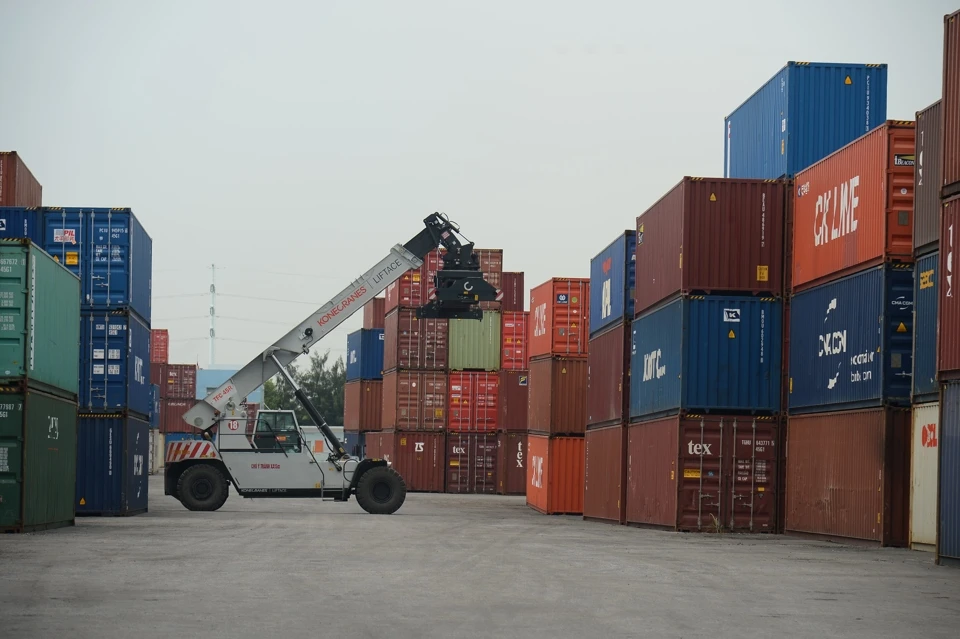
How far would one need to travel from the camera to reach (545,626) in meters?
10.9

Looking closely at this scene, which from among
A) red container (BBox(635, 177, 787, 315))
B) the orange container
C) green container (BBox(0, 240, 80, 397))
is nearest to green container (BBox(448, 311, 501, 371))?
the orange container

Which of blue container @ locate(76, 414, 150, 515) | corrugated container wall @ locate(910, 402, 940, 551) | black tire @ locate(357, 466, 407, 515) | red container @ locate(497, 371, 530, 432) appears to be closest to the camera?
corrugated container wall @ locate(910, 402, 940, 551)

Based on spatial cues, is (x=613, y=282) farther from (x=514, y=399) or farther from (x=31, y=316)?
(x=514, y=399)

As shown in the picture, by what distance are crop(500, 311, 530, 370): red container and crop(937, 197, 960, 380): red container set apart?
127 feet

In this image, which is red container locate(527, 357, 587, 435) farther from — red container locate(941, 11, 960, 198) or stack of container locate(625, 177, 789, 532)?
red container locate(941, 11, 960, 198)

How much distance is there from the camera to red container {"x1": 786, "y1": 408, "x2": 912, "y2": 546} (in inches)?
847

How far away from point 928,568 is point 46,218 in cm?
1967

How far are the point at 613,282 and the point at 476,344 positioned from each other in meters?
24.8

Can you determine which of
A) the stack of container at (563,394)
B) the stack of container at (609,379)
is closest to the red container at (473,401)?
the stack of container at (563,394)

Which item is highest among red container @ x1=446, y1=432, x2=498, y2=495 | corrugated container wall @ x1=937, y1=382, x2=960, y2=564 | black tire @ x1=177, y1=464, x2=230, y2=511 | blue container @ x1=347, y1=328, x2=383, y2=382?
blue container @ x1=347, y1=328, x2=383, y2=382

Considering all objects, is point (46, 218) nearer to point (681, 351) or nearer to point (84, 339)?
point (84, 339)

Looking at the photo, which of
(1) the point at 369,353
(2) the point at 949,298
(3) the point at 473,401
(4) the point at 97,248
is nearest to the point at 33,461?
(4) the point at 97,248

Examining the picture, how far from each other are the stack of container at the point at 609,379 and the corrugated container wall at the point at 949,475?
43.3 ft

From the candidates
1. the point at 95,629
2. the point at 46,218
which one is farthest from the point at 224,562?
the point at 46,218
